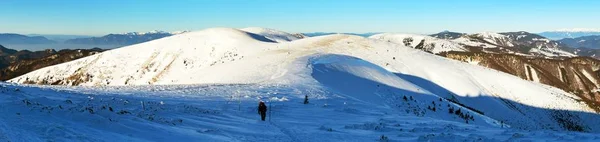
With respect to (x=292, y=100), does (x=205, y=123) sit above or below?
above

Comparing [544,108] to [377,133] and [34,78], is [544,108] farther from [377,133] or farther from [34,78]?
[34,78]

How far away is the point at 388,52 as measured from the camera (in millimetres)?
69250

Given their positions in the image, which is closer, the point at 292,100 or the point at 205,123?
the point at 205,123

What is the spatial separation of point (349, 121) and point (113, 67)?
67447 mm

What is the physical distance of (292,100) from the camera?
1050 inches

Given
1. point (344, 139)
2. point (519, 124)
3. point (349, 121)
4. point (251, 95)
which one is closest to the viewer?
point (344, 139)

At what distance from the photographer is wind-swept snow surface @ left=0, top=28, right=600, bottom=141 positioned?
49.4 feet

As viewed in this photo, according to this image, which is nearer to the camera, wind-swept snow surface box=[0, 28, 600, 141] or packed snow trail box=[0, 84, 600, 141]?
packed snow trail box=[0, 84, 600, 141]

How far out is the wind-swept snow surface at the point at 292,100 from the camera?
15070mm

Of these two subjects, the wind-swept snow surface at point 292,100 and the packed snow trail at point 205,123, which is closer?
the packed snow trail at point 205,123

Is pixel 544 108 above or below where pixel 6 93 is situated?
below

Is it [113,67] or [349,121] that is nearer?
[349,121]

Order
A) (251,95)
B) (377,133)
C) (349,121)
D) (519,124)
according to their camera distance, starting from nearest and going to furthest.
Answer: (377,133)
(349,121)
(251,95)
(519,124)

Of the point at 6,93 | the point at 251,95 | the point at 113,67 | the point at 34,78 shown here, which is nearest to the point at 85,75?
the point at 113,67
